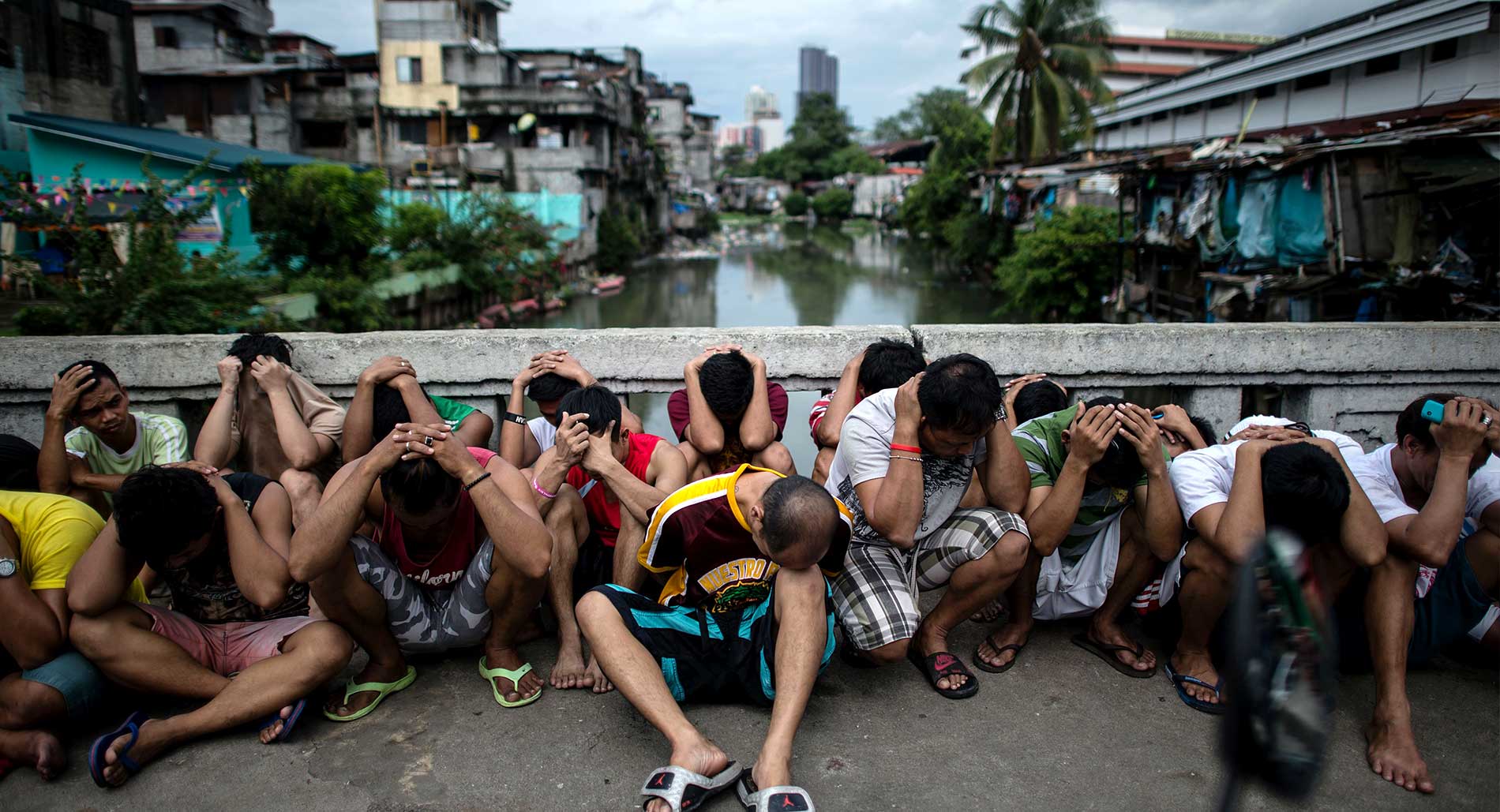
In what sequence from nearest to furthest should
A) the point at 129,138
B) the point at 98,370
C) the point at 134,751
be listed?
the point at 134,751 → the point at 98,370 → the point at 129,138

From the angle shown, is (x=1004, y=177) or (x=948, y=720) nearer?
(x=948, y=720)

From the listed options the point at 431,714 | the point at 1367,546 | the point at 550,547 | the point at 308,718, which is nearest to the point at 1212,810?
the point at 1367,546

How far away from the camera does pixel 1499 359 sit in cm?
370

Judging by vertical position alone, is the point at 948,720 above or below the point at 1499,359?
below

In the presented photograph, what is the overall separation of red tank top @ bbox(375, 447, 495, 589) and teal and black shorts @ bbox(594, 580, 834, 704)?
20.5 inches

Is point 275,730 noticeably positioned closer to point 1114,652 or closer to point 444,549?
point 444,549

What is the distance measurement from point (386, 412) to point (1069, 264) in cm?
1321

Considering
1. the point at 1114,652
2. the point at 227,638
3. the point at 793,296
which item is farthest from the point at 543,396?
the point at 793,296

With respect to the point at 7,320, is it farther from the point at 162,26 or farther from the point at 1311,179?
the point at 162,26

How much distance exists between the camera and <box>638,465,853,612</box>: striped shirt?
259 centimetres

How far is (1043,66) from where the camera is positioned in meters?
23.4

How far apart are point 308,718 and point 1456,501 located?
3395mm

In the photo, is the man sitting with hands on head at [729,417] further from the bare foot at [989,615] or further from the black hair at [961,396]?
the bare foot at [989,615]

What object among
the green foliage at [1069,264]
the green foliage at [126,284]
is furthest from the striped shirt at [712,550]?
the green foliage at [1069,264]
